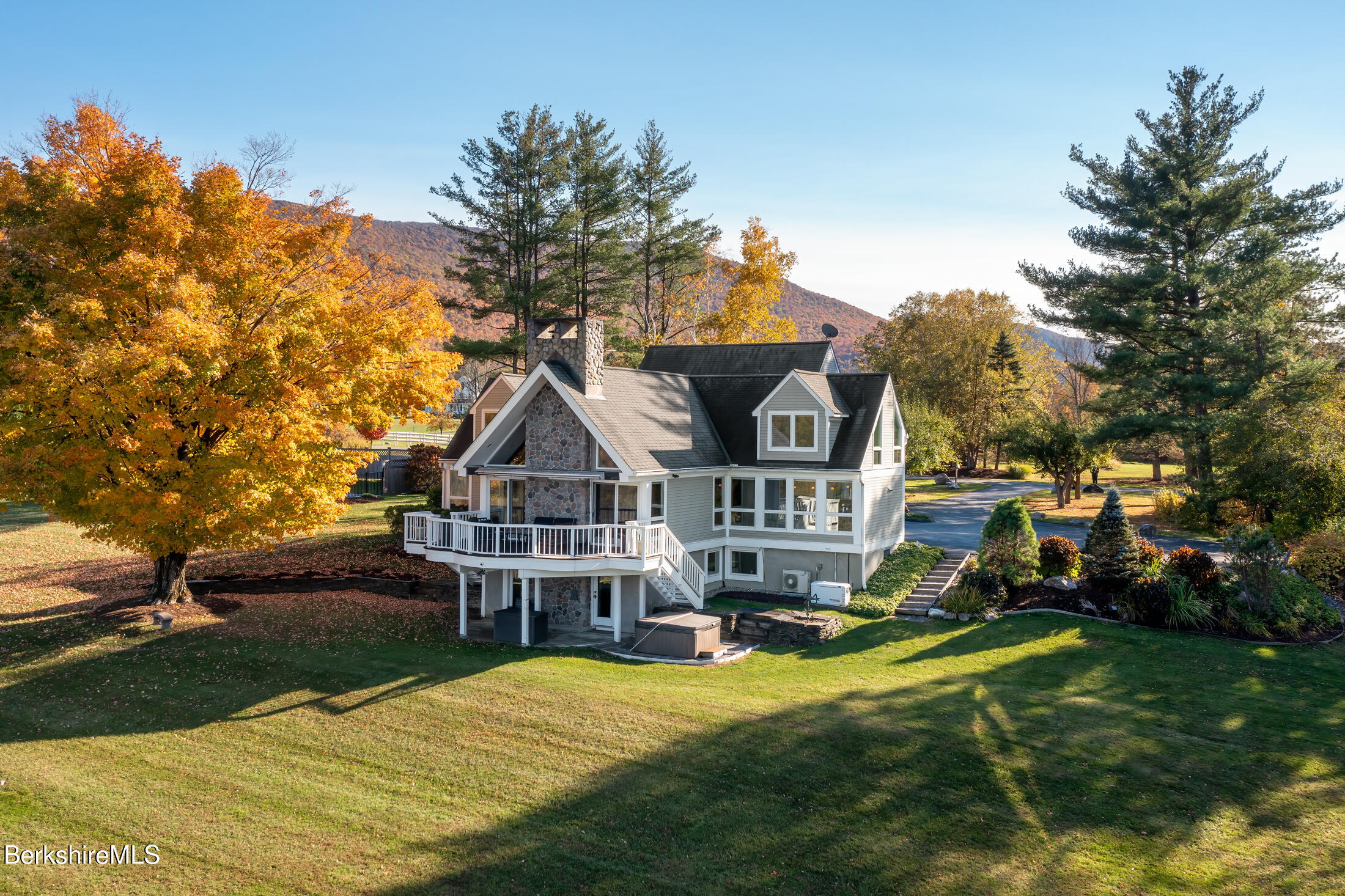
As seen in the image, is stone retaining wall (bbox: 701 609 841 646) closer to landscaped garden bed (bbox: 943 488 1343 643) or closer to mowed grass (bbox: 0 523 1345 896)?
mowed grass (bbox: 0 523 1345 896)

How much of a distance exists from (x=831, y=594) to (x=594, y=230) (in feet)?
83.3

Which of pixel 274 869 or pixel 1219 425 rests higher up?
pixel 1219 425

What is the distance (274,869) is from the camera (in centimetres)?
966

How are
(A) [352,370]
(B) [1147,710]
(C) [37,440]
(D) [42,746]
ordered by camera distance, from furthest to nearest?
(A) [352,370], (C) [37,440], (B) [1147,710], (D) [42,746]

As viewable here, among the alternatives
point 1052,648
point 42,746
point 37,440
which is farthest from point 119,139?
point 1052,648

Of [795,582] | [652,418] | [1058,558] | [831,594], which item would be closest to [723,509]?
[795,582]

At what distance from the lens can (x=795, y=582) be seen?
24.0 m

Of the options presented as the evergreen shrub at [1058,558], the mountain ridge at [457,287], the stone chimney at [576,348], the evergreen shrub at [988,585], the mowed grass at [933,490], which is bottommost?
the evergreen shrub at [988,585]

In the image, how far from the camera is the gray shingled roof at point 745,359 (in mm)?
27984

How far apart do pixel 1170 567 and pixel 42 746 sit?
80.7 ft

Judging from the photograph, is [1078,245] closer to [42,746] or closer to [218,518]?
[218,518]

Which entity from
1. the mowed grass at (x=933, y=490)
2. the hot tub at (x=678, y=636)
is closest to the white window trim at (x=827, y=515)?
the hot tub at (x=678, y=636)

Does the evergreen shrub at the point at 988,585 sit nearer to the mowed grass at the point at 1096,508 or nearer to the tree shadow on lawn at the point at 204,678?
the mowed grass at the point at 1096,508

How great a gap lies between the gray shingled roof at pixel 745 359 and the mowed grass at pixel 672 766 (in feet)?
39.1
